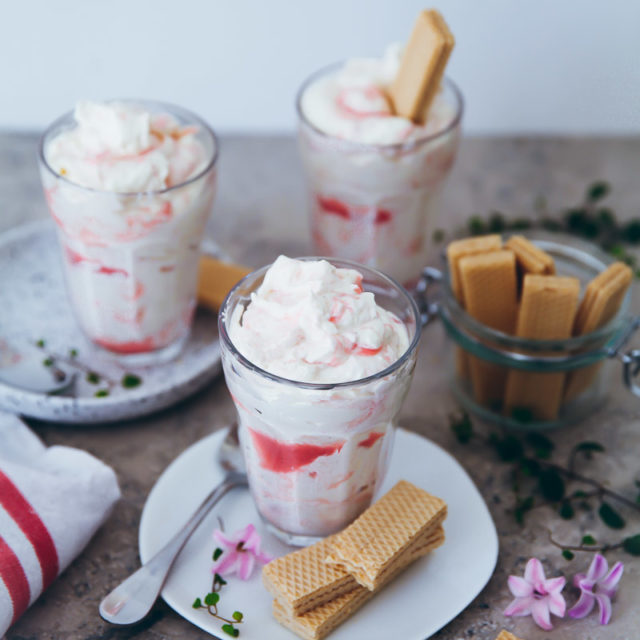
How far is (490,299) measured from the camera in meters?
1.47

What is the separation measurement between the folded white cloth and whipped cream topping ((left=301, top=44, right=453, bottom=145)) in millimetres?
741

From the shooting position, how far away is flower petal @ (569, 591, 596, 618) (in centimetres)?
123

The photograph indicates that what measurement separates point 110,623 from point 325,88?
1044 mm

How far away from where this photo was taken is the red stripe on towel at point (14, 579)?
1158 millimetres

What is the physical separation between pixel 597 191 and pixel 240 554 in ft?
3.96

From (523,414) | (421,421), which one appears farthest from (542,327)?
(421,421)

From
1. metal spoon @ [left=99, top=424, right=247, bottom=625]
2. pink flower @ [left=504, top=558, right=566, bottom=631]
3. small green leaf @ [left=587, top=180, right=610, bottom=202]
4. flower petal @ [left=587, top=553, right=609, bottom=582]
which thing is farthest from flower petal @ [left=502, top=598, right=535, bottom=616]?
small green leaf @ [left=587, top=180, right=610, bottom=202]

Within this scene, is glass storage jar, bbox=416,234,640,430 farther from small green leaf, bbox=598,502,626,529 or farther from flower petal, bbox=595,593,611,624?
flower petal, bbox=595,593,611,624

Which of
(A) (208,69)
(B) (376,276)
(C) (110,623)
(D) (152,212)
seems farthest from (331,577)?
(A) (208,69)

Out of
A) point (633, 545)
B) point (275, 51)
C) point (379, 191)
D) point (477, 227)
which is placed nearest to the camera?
point (633, 545)

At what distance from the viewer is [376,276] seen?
49.8 inches

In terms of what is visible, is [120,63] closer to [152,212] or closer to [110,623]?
[152,212]

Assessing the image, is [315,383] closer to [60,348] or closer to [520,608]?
[520,608]

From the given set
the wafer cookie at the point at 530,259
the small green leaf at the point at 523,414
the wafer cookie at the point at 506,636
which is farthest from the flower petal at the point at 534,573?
the wafer cookie at the point at 530,259
